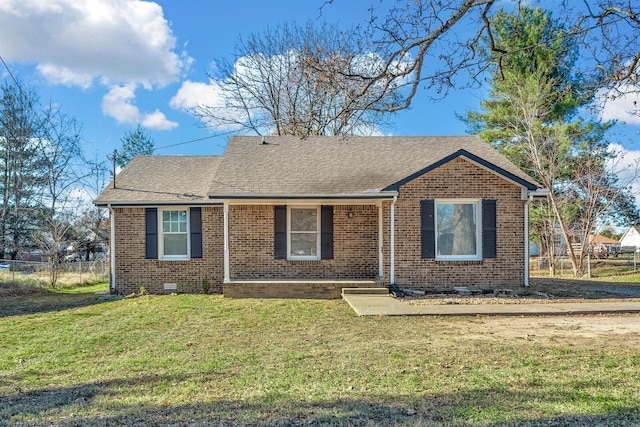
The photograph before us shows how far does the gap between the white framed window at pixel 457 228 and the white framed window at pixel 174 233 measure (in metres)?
7.09

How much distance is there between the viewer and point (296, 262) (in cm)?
1296

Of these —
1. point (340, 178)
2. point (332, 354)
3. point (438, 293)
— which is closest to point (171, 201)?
point (340, 178)

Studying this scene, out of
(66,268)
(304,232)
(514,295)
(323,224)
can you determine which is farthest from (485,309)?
(66,268)

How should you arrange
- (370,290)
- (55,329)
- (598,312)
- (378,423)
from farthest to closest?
1. (370,290)
2. (598,312)
3. (55,329)
4. (378,423)

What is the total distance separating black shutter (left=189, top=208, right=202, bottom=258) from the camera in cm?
1334

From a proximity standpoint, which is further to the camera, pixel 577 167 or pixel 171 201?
pixel 577 167

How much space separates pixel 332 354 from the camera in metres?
6.06

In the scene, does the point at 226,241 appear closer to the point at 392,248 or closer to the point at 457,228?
the point at 392,248

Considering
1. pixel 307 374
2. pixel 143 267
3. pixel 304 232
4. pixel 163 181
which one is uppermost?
pixel 163 181

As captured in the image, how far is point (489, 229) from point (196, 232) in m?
8.03

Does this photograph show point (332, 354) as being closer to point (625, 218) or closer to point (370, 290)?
point (370, 290)

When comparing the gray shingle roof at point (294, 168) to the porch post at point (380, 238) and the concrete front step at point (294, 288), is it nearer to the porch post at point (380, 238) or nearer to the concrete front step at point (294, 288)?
the porch post at point (380, 238)

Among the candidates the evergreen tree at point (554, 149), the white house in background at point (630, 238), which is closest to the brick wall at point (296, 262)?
the evergreen tree at point (554, 149)

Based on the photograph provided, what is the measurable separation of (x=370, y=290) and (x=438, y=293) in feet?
5.82
